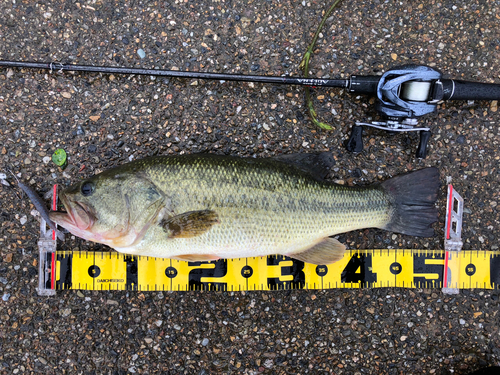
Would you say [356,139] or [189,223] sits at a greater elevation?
[356,139]

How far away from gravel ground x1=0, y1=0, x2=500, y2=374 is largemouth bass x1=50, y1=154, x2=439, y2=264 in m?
0.44

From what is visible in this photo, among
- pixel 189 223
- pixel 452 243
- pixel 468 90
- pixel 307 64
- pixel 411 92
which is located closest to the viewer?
pixel 189 223

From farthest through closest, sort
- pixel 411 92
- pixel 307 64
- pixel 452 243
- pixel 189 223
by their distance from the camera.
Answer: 1. pixel 452 243
2. pixel 307 64
3. pixel 411 92
4. pixel 189 223

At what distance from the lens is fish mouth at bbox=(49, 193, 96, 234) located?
7.31 feet

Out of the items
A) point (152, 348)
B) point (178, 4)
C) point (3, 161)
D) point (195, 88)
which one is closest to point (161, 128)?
point (195, 88)

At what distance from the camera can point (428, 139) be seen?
8.87ft

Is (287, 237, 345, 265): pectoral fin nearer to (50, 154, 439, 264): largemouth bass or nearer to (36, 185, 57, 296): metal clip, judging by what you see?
(50, 154, 439, 264): largemouth bass

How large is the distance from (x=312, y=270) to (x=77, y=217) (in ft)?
6.46

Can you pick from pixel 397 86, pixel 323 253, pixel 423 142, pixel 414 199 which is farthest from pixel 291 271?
pixel 397 86

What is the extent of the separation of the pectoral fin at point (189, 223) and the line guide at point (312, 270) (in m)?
0.67

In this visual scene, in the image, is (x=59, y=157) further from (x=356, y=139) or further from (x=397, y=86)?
(x=397, y=86)

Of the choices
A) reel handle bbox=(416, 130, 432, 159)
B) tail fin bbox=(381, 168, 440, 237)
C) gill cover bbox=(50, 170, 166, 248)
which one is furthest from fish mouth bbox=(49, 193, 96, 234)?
reel handle bbox=(416, 130, 432, 159)

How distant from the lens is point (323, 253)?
8.45 ft

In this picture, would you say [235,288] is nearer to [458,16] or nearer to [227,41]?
[227,41]
